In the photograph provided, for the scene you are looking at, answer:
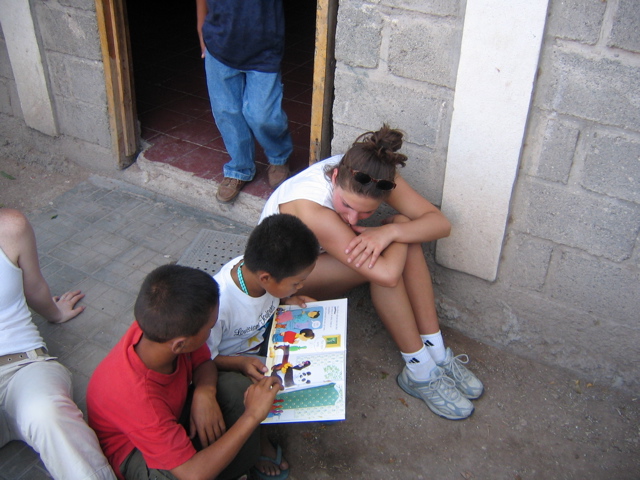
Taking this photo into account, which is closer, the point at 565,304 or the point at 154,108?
the point at 565,304

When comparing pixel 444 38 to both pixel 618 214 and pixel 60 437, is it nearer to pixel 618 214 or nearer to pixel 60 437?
pixel 618 214

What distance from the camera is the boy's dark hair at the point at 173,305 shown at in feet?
6.25

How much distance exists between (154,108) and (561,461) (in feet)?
12.4

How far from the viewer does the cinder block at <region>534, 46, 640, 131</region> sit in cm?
225

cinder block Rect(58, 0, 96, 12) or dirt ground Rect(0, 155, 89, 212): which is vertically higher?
cinder block Rect(58, 0, 96, 12)

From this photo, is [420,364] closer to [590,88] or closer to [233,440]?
[233,440]

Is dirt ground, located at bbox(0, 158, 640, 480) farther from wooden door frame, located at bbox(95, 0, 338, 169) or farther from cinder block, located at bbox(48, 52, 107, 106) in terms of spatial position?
cinder block, located at bbox(48, 52, 107, 106)

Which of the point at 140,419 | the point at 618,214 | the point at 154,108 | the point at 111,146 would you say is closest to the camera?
the point at 140,419

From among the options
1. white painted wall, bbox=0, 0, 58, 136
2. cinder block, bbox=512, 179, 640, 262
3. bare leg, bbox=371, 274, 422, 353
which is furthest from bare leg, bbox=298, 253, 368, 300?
white painted wall, bbox=0, 0, 58, 136

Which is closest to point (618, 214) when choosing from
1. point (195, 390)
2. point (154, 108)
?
point (195, 390)

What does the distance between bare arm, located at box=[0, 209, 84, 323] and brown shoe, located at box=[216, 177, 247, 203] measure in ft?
3.99

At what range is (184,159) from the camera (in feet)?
13.5

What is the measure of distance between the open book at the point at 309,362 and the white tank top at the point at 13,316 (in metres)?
1.06

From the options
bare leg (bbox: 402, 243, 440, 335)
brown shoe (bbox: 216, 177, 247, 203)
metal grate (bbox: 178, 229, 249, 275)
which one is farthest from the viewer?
brown shoe (bbox: 216, 177, 247, 203)
